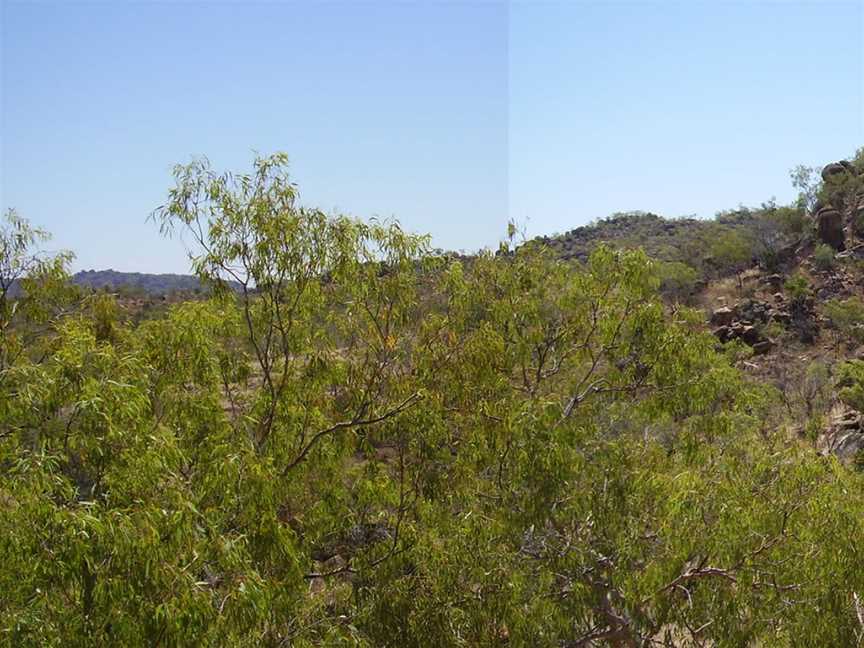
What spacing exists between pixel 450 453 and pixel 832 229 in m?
→ 37.4

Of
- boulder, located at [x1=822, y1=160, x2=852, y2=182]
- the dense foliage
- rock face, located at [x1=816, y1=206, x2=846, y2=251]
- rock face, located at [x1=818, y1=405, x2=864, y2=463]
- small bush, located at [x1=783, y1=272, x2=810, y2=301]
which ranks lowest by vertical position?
rock face, located at [x1=818, y1=405, x2=864, y2=463]

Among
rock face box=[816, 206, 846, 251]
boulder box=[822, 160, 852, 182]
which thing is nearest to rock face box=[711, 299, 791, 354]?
rock face box=[816, 206, 846, 251]

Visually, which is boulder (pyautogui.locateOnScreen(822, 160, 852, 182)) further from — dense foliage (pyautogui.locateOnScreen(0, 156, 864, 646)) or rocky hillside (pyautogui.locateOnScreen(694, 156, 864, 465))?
dense foliage (pyautogui.locateOnScreen(0, 156, 864, 646))

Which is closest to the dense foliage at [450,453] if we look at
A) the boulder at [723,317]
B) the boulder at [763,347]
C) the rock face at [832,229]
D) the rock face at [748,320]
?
the boulder at [763,347]

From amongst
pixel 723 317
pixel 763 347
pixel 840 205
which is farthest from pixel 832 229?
pixel 763 347

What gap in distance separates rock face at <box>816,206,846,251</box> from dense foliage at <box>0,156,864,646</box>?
34732 millimetres

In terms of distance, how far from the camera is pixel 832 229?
38344 mm

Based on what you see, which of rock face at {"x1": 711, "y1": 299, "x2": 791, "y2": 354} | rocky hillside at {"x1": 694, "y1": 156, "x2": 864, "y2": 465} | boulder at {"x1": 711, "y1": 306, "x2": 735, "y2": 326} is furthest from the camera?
boulder at {"x1": 711, "y1": 306, "x2": 735, "y2": 326}

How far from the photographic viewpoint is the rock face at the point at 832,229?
38.1 meters

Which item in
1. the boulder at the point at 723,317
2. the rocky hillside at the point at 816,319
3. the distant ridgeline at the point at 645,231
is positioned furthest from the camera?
the distant ridgeline at the point at 645,231

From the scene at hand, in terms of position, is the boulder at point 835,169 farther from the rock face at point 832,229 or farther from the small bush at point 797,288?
the small bush at point 797,288

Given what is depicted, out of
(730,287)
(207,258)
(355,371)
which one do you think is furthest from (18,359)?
(730,287)

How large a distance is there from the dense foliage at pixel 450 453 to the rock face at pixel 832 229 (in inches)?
1367

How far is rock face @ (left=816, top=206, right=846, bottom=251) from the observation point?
38.1 m
